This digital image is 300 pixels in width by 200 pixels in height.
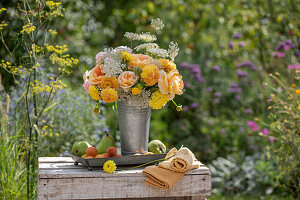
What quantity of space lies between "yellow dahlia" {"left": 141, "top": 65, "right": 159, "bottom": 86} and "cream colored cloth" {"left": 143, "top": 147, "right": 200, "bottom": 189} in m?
0.40

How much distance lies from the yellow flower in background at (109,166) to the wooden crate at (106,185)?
0.07 feet

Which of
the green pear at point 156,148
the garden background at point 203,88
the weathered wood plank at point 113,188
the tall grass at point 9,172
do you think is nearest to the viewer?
the weathered wood plank at point 113,188

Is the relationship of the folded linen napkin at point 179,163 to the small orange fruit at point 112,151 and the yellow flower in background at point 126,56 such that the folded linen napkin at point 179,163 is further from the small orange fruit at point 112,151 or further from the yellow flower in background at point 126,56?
the yellow flower in background at point 126,56

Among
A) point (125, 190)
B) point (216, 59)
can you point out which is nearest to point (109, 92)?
point (125, 190)

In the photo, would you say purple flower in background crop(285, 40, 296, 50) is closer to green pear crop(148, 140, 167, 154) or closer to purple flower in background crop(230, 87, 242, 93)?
purple flower in background crop(230, 87, 242, 93)

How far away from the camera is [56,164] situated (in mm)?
2227

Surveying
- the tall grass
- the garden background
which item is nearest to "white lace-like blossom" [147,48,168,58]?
the garden background

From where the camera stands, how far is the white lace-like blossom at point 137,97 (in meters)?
2.19

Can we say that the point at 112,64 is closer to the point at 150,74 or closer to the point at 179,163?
the point at 150,74

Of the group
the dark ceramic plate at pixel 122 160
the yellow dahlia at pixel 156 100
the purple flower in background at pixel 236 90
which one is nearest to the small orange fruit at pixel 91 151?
the dark ceramic plate at pixel 122 160

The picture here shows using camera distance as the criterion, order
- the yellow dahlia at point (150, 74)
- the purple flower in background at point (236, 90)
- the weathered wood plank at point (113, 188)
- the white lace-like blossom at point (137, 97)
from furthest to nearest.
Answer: the purple flower in background at point (236, 90) → the white lace-like blossom at point (137, 97) → the yellow dahlia at point (150, 74) → the weathered wood plank at point (113, 188)

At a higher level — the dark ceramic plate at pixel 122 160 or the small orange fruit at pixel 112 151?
the small orange fruit at pixel 112 151

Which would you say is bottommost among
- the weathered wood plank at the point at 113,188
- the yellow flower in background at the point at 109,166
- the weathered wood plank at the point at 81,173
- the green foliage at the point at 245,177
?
the green foliage at the point at 245,177

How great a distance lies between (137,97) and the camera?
7.20 feet
